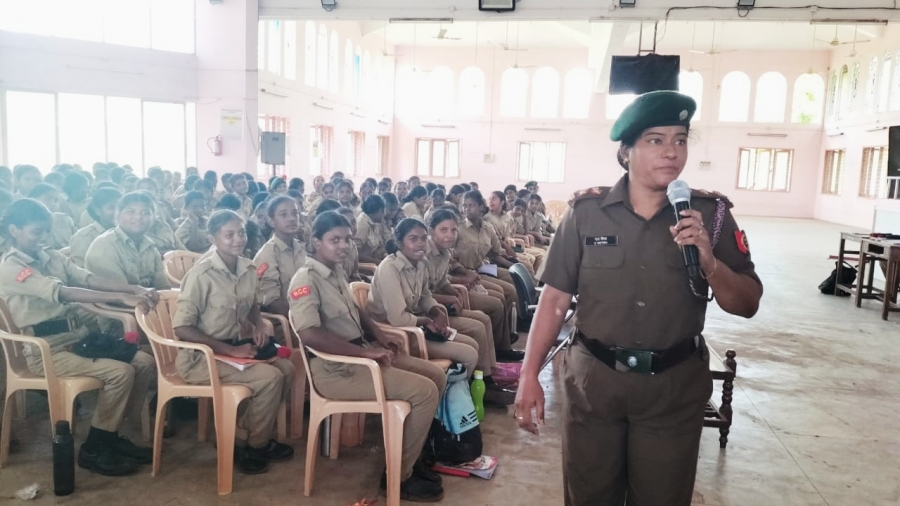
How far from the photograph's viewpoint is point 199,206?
5.34m

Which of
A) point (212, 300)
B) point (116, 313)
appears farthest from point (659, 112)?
point (116, 313)

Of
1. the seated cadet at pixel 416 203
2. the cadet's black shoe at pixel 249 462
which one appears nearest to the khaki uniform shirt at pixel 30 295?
the cadet's black shoe at pixel 249 462

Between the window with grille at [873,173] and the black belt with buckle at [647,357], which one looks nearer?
the black belt with buckle at [647,357]

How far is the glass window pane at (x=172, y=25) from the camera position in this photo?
9.50 meters

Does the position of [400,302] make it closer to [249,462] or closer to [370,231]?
[249,462]

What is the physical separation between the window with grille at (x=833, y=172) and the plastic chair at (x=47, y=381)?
64.2 feet

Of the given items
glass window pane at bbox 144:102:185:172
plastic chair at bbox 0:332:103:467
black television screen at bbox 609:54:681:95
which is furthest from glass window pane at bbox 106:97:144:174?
plastic chair at bbox 0:332:103:467

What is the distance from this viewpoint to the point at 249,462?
2820 mm

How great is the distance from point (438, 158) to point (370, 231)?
1562 cm

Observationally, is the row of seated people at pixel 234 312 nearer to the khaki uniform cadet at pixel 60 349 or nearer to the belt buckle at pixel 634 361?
the khaki uniform cadet at pixel 60 349

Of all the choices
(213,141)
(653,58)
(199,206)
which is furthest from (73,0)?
(653,58)

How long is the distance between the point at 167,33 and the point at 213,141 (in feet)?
5.87

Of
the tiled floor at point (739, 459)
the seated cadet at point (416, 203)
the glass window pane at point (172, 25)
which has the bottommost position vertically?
the tiled floor at point (739, 459)

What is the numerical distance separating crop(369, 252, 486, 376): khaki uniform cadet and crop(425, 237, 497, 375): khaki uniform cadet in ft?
1.11
